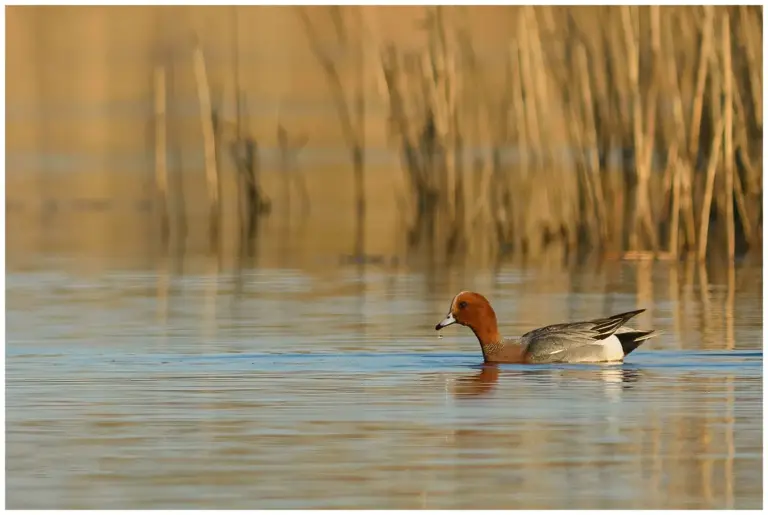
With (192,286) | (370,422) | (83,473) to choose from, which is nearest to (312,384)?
(370,422)

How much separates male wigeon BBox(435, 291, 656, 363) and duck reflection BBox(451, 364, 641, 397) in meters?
0.18

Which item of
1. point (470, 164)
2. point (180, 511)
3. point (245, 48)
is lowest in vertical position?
point (180, 511)

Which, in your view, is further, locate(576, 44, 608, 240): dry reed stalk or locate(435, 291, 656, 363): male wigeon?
locate(576, 44, 608, 240): dry reed stalk

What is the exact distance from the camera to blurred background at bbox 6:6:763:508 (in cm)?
772

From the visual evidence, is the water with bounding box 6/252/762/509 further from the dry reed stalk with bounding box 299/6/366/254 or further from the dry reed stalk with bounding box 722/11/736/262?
the dry reed stalk with bounding box 299/6/366/254

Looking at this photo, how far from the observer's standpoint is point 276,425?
28.0ft

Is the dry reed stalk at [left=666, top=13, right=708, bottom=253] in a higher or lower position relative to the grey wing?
higher

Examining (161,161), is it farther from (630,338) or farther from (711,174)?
(630,338)

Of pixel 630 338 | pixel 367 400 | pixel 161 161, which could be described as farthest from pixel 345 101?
pixel 367 400

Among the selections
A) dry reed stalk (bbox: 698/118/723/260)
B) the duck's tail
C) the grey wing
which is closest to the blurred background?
dry reed stalk (bbox: 698/118/723/260)

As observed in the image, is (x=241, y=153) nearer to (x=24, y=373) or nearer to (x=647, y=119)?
(x=647, y=119)

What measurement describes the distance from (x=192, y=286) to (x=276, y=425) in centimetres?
662

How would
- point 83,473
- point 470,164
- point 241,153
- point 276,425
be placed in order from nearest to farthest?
point 83,473 < point 276,425 < point 241,153 < point 470,164

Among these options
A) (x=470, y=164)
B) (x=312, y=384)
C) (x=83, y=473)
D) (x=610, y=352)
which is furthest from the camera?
(x=470, y=164)
